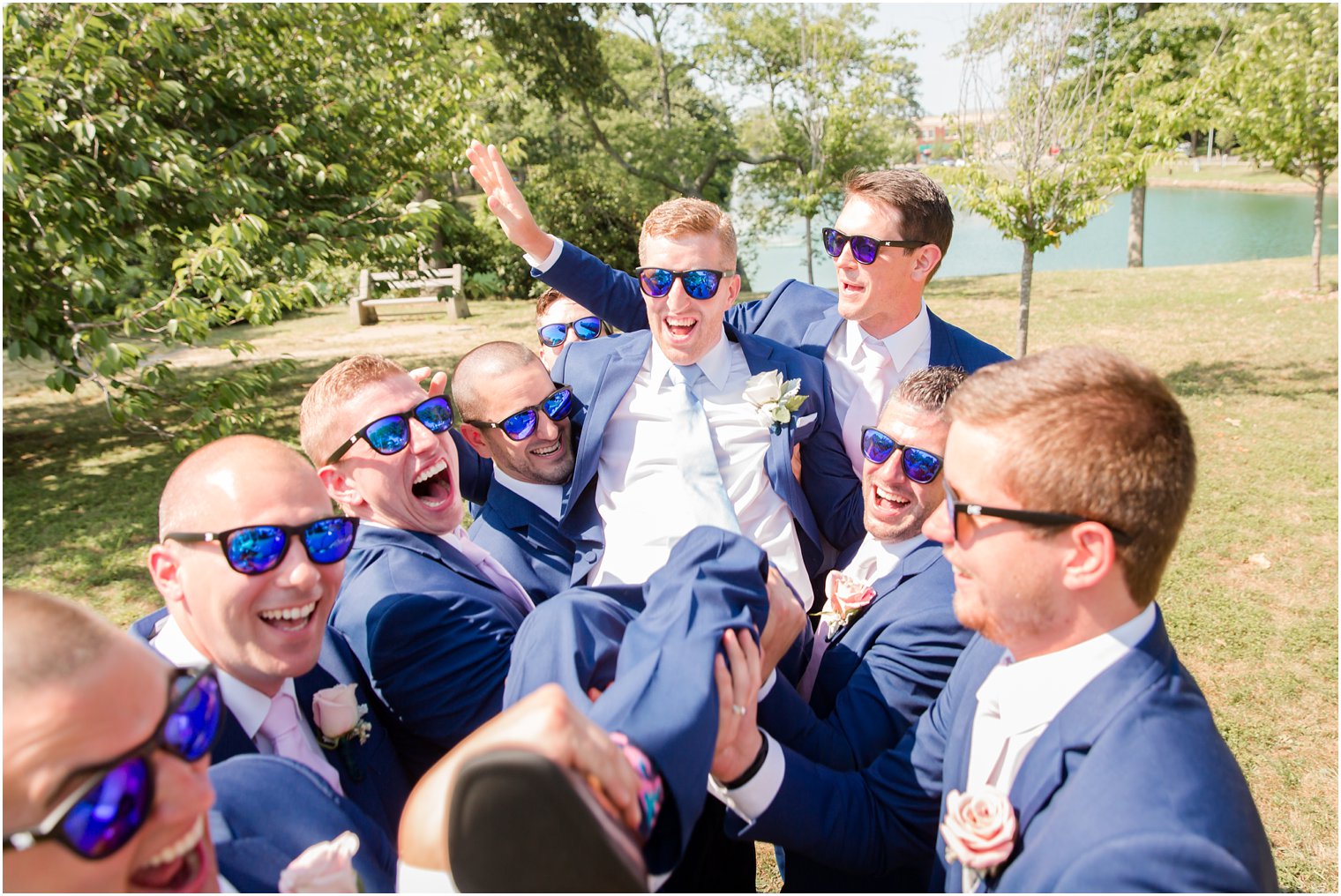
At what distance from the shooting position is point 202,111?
857cm

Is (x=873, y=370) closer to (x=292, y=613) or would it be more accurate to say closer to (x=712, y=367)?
(x=712, y=367)

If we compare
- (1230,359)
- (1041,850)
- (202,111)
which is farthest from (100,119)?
(1230,359)

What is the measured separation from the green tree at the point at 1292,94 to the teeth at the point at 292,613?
17.6 m

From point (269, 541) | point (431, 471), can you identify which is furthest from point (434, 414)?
point (269, 541)

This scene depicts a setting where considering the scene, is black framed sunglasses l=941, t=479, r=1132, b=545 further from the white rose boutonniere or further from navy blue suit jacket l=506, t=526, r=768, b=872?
the white rose boutonniere

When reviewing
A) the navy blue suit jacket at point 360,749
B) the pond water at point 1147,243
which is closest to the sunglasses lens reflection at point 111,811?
the navy blue suit jacket at point 360,749

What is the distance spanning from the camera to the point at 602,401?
3957 mm

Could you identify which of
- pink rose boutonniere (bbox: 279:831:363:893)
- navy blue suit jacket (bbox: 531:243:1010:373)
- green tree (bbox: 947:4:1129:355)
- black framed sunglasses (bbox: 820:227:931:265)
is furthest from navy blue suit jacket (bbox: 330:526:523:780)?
A: green tree (bbox: 947:4:1129:355)

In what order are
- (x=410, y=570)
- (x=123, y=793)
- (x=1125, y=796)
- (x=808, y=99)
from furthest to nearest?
(x=808, y=99)
(x=410, y=570)
(x=1125, y=796)
(x=123, y=793)

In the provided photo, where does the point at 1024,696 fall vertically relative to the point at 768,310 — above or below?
below

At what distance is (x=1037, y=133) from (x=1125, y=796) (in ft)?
33.0

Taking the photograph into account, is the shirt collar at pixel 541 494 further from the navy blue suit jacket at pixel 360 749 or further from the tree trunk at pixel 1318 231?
the tree trunk at pixel 1318 231

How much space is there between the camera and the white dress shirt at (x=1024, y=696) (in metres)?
1.89

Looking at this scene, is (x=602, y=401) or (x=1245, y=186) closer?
(x=602, y=401)
